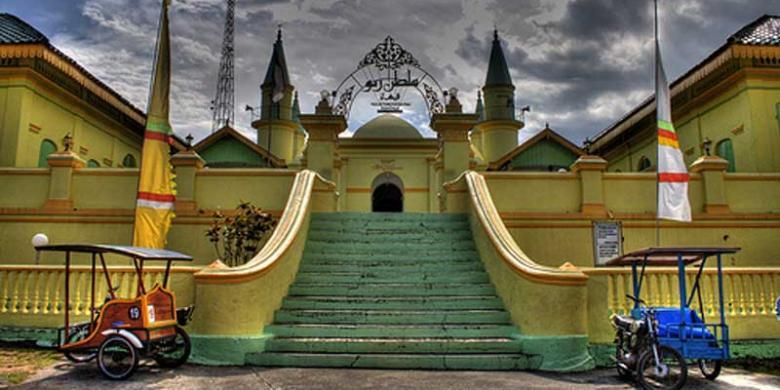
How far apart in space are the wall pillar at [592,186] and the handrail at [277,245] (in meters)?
6.37

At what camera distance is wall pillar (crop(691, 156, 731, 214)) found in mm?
13820

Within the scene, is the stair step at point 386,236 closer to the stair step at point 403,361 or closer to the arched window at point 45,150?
the stair step at point 403,361

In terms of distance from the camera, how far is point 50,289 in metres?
8.79

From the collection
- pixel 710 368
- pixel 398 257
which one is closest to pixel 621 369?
pixel 710 368

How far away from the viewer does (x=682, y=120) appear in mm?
21391

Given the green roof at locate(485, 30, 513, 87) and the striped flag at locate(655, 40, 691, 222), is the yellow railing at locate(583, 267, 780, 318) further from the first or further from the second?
the green roof at locate(485, 30, 513, 87)

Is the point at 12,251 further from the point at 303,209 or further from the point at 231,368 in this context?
the point at 231,368

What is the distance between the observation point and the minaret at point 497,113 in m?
31.0

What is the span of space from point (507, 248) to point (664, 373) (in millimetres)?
3346

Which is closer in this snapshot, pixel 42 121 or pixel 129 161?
pixel 42 121

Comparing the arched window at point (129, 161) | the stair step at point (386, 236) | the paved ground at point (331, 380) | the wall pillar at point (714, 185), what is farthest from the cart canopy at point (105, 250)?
the arched window at point (129, 161)

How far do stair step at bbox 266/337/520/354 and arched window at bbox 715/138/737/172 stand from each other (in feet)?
46.6

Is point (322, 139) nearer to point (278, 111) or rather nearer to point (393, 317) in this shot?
point (393, 317)

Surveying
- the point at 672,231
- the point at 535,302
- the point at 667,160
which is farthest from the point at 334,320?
the point at 672,231
